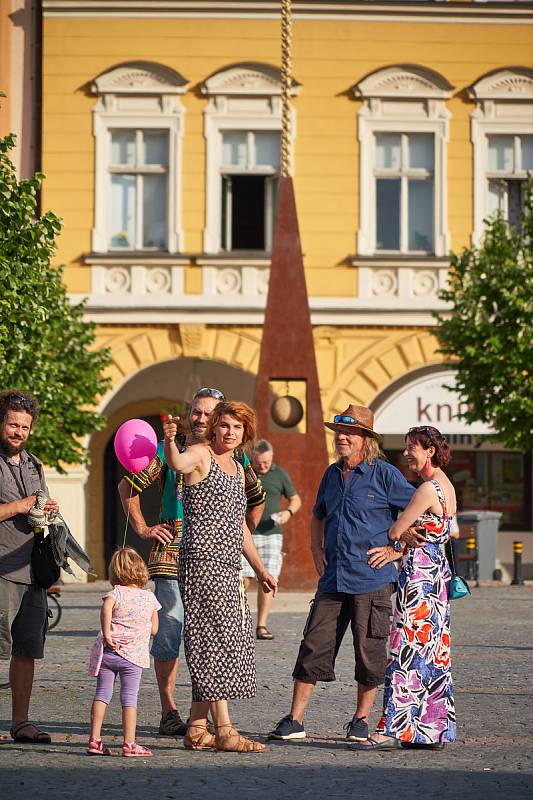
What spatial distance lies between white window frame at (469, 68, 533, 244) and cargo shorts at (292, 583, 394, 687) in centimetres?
1921

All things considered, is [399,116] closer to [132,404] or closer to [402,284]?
[402,284]

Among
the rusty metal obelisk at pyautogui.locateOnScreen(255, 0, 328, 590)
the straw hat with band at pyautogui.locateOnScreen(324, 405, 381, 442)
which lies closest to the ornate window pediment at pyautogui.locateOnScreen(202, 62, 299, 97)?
the rusty metal obelisk at pyautogui.locateOnScreen(255, 0, 328, 590)

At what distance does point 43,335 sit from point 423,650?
45.7ft

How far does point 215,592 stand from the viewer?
816 centimetres

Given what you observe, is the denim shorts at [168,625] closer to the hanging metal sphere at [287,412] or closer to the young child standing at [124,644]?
the young child standing at [124,644]

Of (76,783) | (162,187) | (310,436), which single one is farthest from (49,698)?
(162,187)

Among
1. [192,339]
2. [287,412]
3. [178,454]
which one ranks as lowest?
[178,454]

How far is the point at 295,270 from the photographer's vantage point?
19812 mm

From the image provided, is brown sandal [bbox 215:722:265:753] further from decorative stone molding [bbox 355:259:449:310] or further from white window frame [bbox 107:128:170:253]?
white window frame [bbox 107:128:170:253]

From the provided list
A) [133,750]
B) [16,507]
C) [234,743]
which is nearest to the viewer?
[133,750]

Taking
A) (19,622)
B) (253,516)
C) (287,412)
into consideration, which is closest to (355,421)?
(253,516)

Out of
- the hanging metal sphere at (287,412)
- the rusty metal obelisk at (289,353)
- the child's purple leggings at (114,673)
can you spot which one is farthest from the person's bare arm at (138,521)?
the hanging metal sphere at (287,412)

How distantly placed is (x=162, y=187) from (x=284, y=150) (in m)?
7.63

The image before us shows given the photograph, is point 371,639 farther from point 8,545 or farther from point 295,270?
point 295,270
